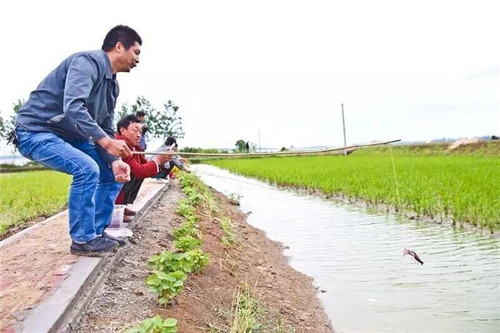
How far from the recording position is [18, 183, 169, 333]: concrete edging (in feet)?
7.54

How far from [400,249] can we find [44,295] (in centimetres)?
437

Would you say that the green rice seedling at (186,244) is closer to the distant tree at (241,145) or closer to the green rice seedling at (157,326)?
the green rice seedling at (157,326)

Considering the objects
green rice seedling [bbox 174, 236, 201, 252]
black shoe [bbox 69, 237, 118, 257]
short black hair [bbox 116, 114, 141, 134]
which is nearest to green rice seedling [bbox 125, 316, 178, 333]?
black shoe [bbox 69, 237, 118, 257]

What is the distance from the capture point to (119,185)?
4.14m

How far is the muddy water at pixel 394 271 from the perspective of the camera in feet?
12.8

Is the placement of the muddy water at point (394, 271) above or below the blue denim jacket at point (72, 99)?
below

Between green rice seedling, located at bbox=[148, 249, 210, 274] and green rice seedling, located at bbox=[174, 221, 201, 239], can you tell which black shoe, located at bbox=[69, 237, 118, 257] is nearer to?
green rice seedling, located at bbox=[148, 249, 210, 274]

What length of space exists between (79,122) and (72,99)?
0.48 ft

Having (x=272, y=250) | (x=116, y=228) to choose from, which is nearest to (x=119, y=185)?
(x=116, y=228)

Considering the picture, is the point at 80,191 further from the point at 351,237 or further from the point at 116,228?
the point at 351,237

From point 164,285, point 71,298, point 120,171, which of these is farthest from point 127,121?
point 71,298

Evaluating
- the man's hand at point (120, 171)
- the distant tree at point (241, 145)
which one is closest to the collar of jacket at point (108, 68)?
the man's hand at point (120, 171)

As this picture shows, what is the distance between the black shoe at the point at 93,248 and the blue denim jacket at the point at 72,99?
2.41 ft

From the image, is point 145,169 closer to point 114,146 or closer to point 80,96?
point 114,146
